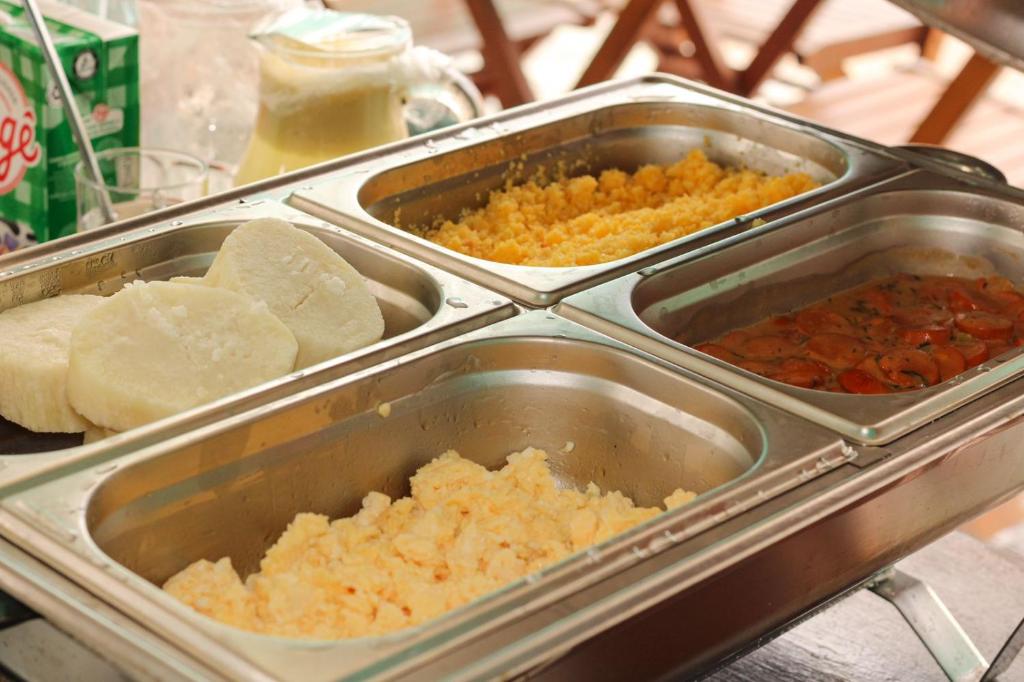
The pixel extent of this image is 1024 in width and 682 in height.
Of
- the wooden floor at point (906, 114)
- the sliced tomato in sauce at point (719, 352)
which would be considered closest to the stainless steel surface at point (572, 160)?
the sliced tomato in sauce at point (719, 352)

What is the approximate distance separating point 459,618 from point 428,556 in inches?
8.6

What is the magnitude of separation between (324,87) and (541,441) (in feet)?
2.40

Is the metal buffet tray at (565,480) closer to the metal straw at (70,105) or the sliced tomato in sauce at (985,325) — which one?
the sliced tomato in sauce at (985,325)

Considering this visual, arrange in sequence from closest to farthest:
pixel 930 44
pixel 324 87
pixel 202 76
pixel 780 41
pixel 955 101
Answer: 1. pixel 324 87
2. pixel 202 76
3. pixel 955 101
4. pixel 780 41
5. pixel 930 44

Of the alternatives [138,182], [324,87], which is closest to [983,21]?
[324,87]

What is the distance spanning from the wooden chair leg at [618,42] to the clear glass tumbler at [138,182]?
7.30 feet

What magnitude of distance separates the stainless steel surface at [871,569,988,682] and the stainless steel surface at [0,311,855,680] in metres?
0.63

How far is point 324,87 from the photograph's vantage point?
181cm

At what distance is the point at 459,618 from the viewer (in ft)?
2.80

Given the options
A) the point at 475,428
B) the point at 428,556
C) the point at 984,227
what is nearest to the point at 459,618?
the point at 428,556

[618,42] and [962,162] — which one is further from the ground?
[618,42]

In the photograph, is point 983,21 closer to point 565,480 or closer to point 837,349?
point 837,349

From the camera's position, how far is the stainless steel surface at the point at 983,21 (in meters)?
1.41

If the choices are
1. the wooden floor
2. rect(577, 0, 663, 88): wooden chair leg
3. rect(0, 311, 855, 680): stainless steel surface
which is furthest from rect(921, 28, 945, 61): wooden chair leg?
rect(0, 311, 855, 680): stainless steel surface
